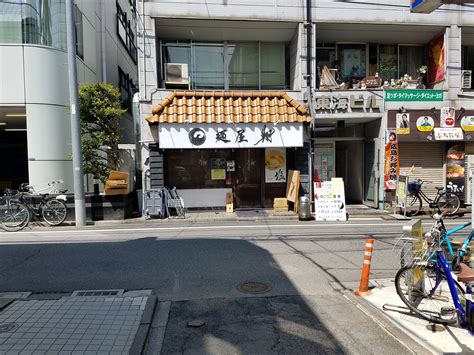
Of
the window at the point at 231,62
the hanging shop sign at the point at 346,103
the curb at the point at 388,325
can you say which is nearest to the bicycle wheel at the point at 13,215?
the window at the point at 231,62

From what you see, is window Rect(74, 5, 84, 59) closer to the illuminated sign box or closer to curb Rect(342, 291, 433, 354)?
the illuminated sign box

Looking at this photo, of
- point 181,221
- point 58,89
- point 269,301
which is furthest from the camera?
point 58,89

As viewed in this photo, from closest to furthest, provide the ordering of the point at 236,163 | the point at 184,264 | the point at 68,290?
the point at 68,290
the point at 184,264
the point at 236,163

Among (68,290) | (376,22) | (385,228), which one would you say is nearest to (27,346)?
(68,290)

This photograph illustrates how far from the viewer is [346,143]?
16828 millimetres

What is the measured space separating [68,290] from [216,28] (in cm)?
1149

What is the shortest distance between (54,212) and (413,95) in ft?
45.8

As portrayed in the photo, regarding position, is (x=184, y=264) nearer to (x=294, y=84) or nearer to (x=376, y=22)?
(x=294, y=84)

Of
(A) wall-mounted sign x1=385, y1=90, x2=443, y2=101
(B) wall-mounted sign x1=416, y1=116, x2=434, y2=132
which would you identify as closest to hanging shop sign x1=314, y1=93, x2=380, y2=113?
(A) wall-mounted sign x1=385, y1=90, x2=443, y2=101

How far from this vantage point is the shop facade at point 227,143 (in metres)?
12.8

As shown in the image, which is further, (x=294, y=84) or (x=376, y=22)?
(x=294, y=84)

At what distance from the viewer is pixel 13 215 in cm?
1118

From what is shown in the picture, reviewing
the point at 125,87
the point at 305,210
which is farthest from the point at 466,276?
the point at 125,87

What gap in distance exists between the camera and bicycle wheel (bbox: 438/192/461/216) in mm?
13030
